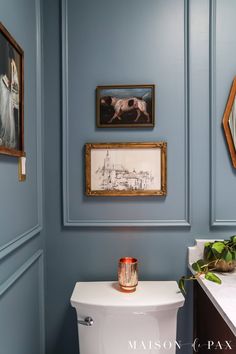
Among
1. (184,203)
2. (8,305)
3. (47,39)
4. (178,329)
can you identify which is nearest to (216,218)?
(184,203)

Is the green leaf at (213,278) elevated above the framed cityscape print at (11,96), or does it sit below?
below

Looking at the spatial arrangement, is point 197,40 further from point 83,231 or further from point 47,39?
point 83,231

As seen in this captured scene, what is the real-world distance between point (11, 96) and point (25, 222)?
0.50m

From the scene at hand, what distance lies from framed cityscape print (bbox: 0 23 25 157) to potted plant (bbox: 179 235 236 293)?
36.0 inches

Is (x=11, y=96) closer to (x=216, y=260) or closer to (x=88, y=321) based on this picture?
(x=88, y=321)

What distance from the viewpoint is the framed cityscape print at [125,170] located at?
51.2 inches

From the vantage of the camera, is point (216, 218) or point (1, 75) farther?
point (216, 218)

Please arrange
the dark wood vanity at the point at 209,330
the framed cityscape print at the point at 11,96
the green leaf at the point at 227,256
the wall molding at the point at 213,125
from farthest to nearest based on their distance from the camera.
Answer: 1. the wall molding at the point at 213,125
2. the green leaf at the point at 227,256
3. the dark wood vanity at the point at 209,330
4. the framed cityscape print at the point at 11,96

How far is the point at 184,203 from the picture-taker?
131 centimetres

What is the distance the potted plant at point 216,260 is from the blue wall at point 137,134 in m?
0.11

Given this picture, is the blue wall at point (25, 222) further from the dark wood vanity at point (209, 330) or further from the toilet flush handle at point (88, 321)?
the dark wood vanity at point (209, 330)

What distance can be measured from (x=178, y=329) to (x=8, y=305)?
0.86 m

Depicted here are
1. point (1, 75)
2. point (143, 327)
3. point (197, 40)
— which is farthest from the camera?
point (197, 40)

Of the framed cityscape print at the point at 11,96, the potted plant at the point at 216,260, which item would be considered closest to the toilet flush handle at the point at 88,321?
the potted plant at the point at 216,260
